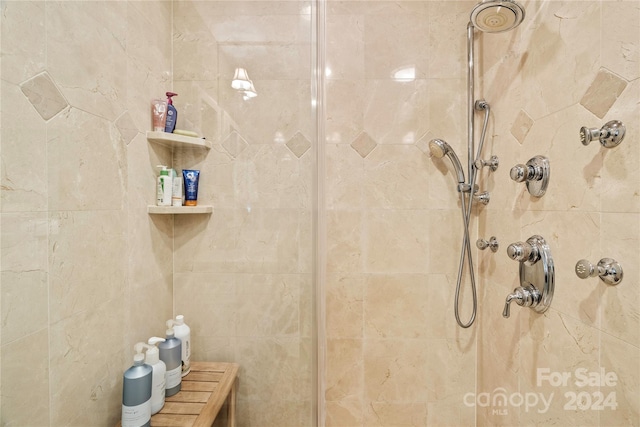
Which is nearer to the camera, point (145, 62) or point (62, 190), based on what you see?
point (62, 190)

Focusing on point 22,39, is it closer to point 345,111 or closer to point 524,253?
point 345,111

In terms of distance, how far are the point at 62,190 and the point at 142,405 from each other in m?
0.54

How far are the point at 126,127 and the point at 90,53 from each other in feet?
0.56

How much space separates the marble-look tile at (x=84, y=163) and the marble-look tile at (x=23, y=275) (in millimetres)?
62

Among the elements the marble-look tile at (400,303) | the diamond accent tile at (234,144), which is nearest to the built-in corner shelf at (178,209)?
the diamond accent tile at (234,144)

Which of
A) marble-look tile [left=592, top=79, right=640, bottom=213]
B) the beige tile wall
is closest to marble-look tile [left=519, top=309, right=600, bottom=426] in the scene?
the beige tile wall

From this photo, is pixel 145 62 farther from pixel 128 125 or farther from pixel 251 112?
pixel 251 112

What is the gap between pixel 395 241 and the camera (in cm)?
110

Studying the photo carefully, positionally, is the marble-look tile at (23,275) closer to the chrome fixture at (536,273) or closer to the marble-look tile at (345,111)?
the marble-look tile at (345,111)

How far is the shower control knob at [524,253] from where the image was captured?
2.51 ft

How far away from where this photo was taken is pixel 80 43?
597mm

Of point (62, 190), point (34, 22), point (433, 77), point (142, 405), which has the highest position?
point (433, 77)

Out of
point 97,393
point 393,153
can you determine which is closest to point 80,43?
point 97,393

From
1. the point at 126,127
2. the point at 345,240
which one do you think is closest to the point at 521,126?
the point at 345,240
